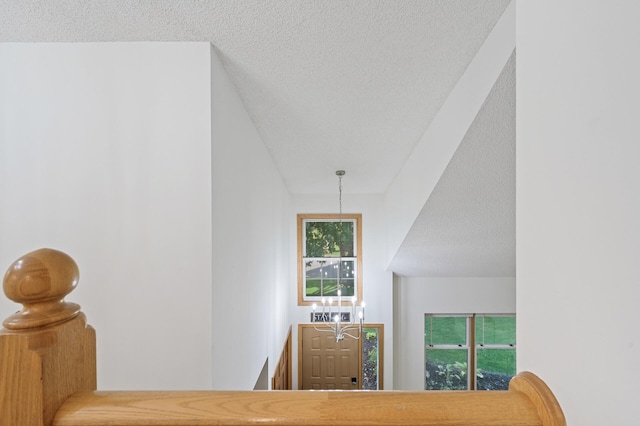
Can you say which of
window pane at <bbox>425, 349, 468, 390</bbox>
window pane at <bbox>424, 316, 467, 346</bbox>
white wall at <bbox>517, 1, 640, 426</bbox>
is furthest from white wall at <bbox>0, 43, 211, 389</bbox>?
window pane at <bbox>425, 349, 468, 390</bbox>

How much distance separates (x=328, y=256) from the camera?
217 inches

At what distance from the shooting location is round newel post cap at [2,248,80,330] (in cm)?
47

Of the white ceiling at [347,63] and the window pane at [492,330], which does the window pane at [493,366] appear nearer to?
the window pane at [492,330]

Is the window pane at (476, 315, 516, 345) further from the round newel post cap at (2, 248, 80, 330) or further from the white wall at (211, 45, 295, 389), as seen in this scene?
the round newel post cap at (2, 248, 80, 330)

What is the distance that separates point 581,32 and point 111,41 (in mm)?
1782

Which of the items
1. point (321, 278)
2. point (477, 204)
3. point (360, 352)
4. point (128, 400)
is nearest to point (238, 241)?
point (128, 400)

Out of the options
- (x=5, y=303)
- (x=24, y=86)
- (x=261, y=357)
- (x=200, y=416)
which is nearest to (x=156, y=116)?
(x=24, y=86)

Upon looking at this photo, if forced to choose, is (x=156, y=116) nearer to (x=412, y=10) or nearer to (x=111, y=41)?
(x=111, y=41)

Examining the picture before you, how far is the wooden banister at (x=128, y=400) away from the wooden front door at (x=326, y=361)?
5.24m

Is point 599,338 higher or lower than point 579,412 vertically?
higher

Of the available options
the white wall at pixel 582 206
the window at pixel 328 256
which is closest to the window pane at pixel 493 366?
the window at pixel 328 256

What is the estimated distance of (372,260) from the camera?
537 cm

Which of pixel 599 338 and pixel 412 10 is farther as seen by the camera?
pixel 412 10

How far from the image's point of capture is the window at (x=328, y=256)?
214 inches
